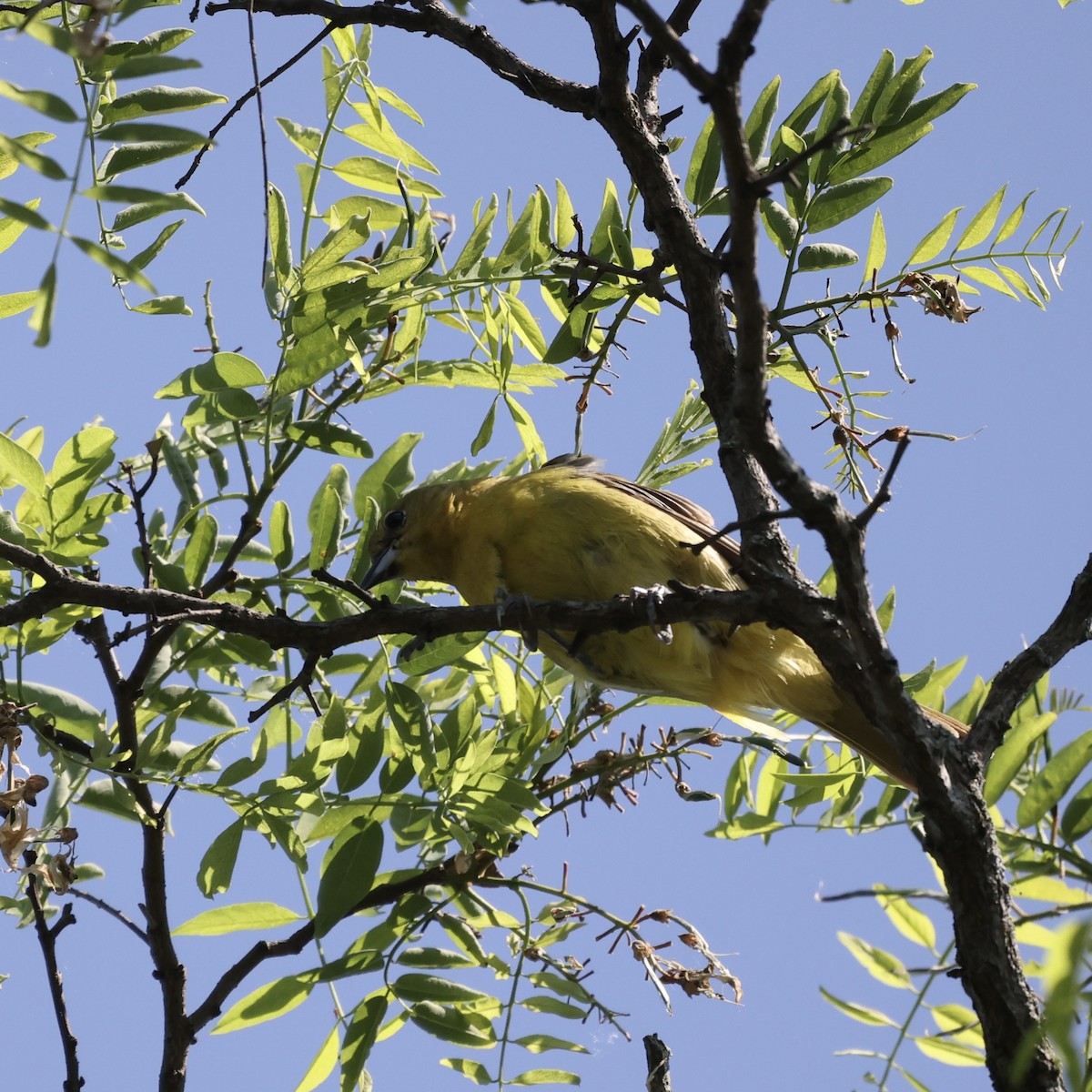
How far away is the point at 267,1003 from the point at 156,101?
8.11ft

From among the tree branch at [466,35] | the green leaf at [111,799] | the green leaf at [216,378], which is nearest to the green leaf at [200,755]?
the green leaf at [111,799]

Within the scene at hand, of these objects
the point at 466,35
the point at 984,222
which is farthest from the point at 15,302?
the point at 984,222

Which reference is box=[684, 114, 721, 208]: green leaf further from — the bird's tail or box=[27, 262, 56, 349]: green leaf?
box=[27, 262, 56, 349]: green leaf

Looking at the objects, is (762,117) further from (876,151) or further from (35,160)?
(35,160)

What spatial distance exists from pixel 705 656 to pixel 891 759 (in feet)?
2.54

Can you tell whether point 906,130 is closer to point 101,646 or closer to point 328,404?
point 328,404

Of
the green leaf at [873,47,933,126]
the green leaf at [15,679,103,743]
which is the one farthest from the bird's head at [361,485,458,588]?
the green leaf at [873,47,933,126]

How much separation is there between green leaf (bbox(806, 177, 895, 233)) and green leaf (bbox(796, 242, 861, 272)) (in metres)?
0.07

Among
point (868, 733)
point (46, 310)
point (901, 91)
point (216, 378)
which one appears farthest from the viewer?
point (868, 733)

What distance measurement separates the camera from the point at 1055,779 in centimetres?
312

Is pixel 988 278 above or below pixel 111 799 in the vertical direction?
above

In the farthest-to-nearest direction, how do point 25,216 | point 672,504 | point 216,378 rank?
point 672,504 → point 216,378 → point 25,216

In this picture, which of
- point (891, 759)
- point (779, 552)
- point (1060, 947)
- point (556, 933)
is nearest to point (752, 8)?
point (779, 552)

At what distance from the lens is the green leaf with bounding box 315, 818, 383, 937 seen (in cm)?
332
